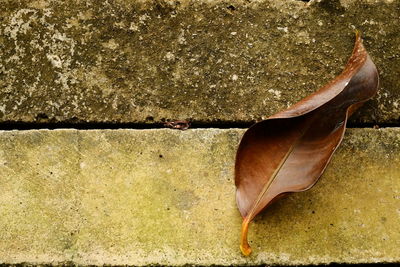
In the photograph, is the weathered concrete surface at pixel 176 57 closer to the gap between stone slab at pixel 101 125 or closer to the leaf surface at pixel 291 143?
the gap between stone slab at pixel 101 125

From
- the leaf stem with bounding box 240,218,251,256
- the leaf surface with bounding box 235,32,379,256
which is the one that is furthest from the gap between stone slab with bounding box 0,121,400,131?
the leaf stem with bounding box 240,218,251,256

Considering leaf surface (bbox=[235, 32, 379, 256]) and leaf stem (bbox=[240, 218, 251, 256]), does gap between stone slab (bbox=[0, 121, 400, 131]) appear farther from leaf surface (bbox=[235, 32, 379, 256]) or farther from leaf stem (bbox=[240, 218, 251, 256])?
leaf stem (bbox=[240, 218, 251, 256])

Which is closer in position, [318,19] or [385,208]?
[385,208]

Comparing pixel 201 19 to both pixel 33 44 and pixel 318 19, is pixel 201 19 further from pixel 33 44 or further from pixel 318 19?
pixel 33 44

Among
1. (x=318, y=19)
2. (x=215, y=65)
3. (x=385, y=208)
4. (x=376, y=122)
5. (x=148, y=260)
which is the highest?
(x=318, y=19)

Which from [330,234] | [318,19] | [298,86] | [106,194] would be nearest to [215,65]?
[298,86]

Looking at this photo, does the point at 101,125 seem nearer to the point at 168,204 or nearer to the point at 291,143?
the point at 168,204

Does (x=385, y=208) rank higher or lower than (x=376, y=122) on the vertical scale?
lower
